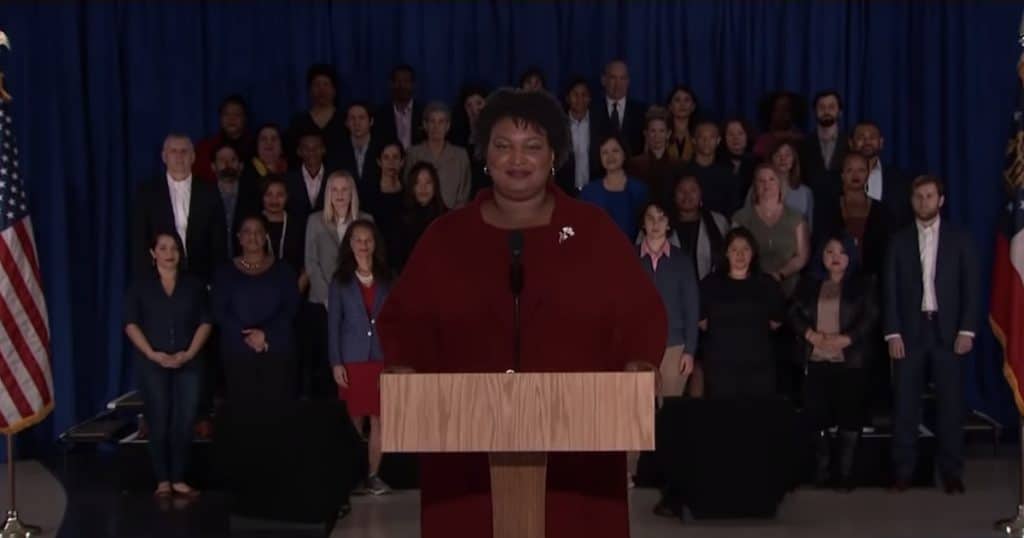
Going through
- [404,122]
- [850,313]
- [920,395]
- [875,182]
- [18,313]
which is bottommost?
[920,395]

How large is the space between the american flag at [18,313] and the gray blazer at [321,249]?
57.1 inches

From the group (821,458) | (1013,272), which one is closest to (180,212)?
(821,458)

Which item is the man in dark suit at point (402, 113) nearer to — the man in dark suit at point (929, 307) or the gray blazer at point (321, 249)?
the gray blazer at point (321, 249)

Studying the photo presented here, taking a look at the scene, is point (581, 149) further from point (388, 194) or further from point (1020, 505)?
point (1020, 505)

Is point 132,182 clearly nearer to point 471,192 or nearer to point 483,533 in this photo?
point 471,192

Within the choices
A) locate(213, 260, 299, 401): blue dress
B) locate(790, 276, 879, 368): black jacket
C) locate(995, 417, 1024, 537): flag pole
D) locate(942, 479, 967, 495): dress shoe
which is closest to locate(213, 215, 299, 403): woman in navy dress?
locate(213, 260, 299, 401): blue dress

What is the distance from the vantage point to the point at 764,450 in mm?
7227

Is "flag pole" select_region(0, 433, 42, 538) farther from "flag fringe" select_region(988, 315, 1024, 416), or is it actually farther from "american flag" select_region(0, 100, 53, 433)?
"flag fringe" select_region(988, 315, 1024, 416)

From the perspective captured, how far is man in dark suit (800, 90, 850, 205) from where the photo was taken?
8859 mm

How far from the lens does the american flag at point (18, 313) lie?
7312 mm

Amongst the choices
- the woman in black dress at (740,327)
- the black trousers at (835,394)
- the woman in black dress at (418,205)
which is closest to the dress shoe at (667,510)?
the woman in black dress at (740,327)

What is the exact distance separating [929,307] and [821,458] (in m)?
0.96

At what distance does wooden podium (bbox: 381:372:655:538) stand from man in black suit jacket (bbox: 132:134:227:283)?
5.55m

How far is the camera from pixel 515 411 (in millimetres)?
3111
